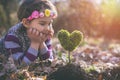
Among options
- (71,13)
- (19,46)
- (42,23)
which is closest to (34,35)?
(42,23)

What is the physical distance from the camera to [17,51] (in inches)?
183

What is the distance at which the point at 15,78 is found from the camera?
3.78 metres

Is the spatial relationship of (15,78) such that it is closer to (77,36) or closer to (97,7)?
(77,36)

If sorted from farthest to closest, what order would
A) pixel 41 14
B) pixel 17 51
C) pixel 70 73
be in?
pixel 17 51
pixel 41 14
pixel 70 73

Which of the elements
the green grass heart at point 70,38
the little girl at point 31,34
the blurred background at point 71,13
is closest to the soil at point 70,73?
the green grass heart at point 70,38

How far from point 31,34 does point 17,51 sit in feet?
0.84

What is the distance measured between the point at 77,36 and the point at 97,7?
358 inches

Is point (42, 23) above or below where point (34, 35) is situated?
above

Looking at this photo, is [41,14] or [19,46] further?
[19,46]

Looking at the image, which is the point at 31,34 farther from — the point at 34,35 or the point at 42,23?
the point at 42,23

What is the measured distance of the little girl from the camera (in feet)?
14.9

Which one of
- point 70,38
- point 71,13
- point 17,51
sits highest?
point 71,13

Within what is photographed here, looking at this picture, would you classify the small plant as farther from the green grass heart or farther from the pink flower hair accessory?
the pink flower hair accessory

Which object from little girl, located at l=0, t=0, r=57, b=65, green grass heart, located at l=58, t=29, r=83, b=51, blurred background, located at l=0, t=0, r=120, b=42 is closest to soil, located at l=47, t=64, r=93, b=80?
green grass heart, located at l=58, t=29, r=83, b=51
